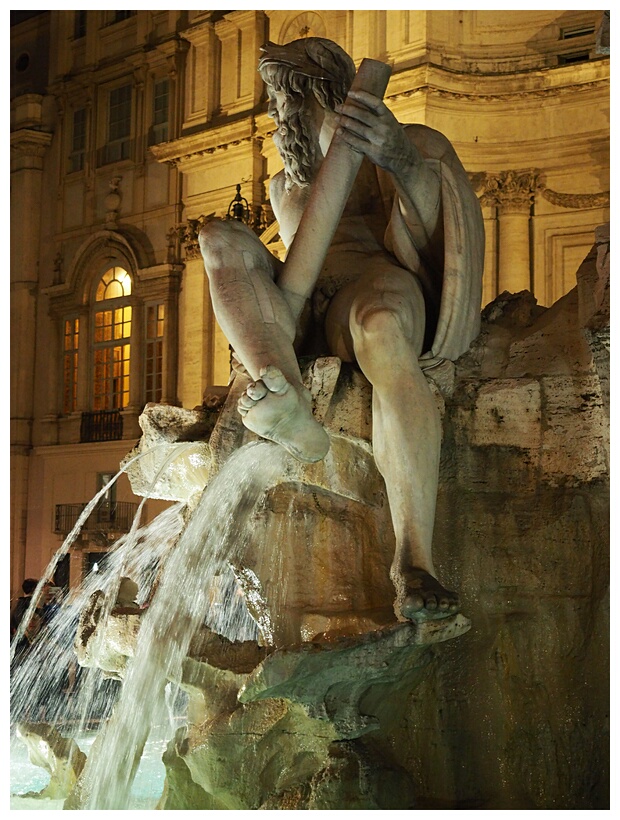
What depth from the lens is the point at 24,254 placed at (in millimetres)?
27734

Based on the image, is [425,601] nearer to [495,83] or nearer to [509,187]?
[509,187]

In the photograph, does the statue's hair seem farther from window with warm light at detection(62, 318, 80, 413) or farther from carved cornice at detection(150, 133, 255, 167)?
window with warm light at detection(62, 318, 80, 413)

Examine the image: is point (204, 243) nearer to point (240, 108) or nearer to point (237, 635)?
point (237, 635)

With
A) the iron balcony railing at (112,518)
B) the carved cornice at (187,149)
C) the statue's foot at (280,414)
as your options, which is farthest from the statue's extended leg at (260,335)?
the carved cornice at (187,149)

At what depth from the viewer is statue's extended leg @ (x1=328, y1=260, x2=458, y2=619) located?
3.65 m

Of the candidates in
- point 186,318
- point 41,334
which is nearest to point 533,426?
point 186,318

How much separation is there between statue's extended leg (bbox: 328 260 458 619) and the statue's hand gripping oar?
0.70 feet

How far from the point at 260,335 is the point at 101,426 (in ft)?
69.8

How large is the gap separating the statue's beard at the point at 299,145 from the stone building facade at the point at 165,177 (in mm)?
14397

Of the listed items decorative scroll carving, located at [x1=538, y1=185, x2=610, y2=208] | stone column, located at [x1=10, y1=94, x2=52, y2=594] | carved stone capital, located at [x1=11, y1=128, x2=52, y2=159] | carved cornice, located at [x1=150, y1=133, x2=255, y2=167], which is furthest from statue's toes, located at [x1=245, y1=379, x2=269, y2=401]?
carved stone capital, located at [x1=11, y1=128, x2=52, y2=159]

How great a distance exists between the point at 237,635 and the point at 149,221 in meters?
19.0

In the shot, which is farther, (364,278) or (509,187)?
(509,187)

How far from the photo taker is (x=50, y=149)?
1105 inches

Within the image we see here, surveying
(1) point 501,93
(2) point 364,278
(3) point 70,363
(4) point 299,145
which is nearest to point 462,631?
(2) point 364,278
